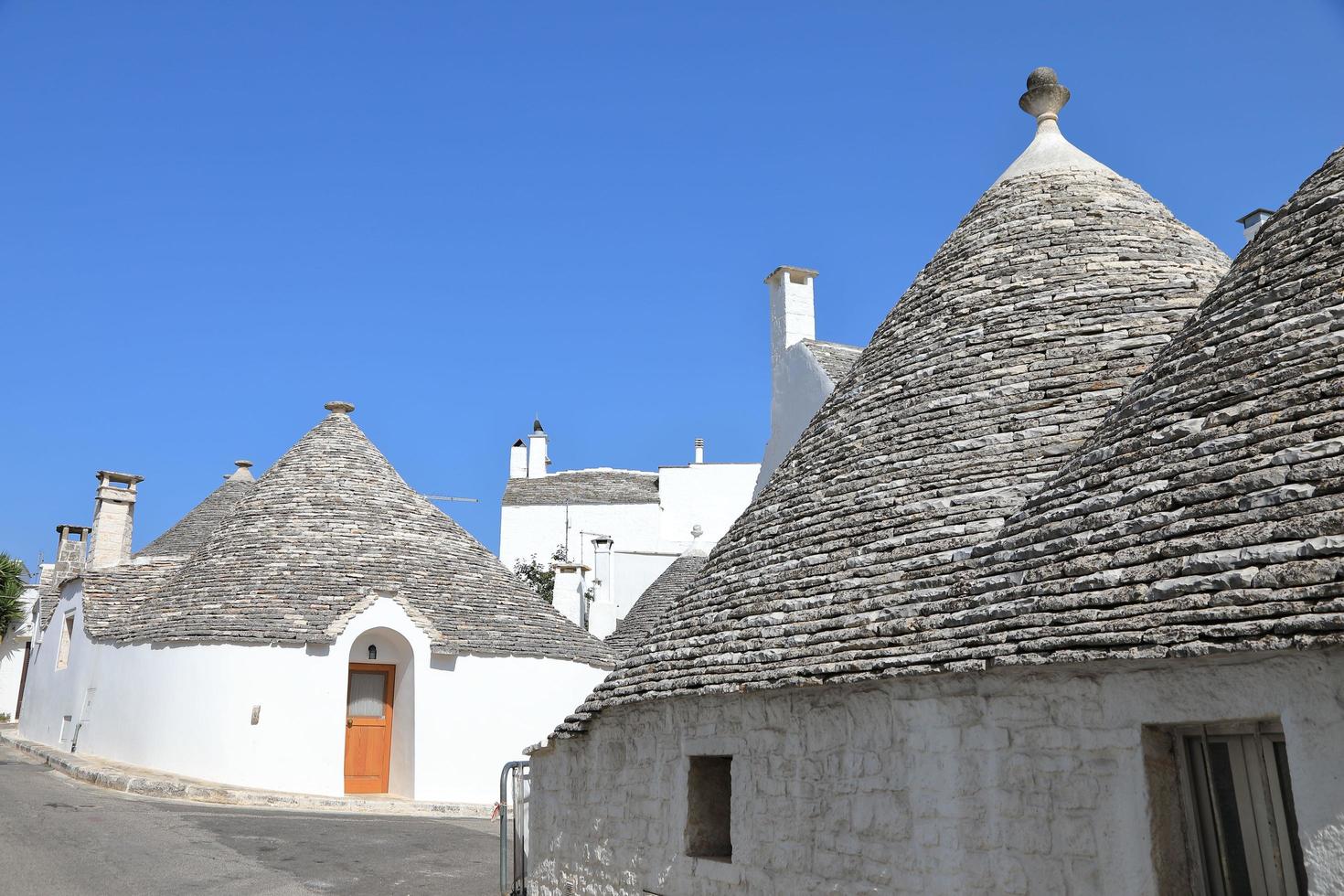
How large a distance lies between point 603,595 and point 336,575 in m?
10.5

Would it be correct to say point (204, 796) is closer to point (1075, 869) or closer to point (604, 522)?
point (1075, 869)

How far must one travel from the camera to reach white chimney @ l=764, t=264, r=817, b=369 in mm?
18297

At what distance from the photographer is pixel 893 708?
663 centimetres

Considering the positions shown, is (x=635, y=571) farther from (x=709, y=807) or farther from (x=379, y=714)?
(x=709, y=807)

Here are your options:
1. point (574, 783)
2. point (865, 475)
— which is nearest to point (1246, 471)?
point (865, 475)

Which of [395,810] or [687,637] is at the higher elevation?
[687,637]

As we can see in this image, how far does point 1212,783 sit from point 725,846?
11.8 ft

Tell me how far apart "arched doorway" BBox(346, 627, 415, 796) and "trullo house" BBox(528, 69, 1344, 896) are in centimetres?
902

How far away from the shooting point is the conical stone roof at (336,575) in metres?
18.3

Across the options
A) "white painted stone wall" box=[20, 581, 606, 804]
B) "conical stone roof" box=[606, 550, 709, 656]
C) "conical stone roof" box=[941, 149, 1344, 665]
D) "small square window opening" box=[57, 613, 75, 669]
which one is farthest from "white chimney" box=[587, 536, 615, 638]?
"conical stone roof" box=[941, 149, 1344, 665]

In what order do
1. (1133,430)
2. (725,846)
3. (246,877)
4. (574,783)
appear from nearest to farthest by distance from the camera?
(1133,430), (725,846), (574,783), (246,877)

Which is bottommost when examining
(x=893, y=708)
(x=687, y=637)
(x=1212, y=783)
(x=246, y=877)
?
(x=246, y=877)

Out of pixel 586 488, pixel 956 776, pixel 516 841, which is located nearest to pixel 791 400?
pixel 516 841

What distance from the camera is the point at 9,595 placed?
35.4m
